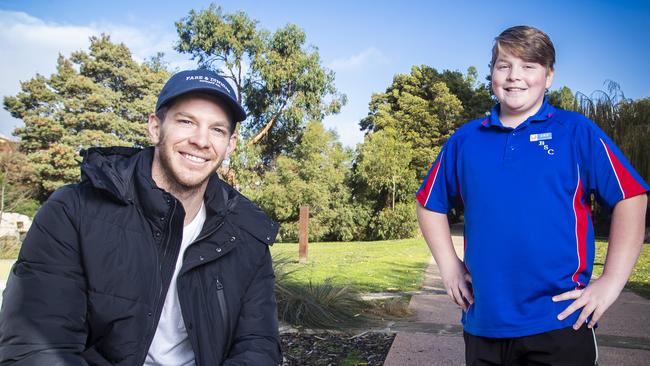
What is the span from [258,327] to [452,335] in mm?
2793

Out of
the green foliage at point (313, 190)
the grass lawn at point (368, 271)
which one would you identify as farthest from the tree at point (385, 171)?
the grass lawn at point (368, 271)

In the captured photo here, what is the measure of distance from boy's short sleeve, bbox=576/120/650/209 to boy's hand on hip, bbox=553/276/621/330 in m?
0.29

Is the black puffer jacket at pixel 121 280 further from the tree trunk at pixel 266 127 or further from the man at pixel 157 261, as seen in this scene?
the tree trunk at pixel 266 127

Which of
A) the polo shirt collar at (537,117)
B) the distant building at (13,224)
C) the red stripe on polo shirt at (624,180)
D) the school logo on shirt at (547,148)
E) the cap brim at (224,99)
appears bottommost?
the distant building at (13,224)

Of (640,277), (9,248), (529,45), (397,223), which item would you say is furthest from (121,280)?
(397,223)

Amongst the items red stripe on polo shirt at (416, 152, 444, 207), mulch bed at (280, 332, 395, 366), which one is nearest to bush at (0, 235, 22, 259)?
mulch bed at (280, 332, 395, 366)

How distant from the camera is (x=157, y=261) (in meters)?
1.91

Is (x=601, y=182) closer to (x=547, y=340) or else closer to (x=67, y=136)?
(x=547, y=340)

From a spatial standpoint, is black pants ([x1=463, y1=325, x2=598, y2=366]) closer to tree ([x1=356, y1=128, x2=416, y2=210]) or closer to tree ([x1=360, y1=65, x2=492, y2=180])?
tree ([x1=356, y1=128, x2=416, y2=210])

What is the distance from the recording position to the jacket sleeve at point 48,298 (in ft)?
5.59

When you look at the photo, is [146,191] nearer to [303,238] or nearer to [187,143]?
[187,143]

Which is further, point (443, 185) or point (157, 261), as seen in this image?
point (443, 185)

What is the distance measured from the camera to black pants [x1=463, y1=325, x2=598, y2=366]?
6.03 feet

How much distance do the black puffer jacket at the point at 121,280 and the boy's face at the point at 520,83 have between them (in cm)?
117
